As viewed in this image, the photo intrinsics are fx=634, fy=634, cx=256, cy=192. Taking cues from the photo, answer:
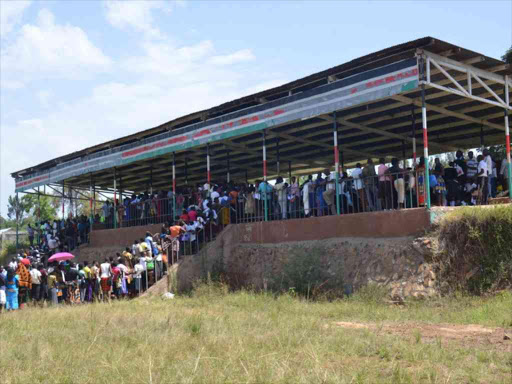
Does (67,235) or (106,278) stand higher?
(67,235)

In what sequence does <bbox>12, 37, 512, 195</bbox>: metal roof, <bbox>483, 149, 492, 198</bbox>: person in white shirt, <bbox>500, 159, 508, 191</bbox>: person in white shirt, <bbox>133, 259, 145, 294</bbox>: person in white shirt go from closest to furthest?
<bbox>12, 37, 512, 195</bbox>: metal roof, <bbox>483, 149, 492, 198</bbox>: person in white shirt, <bbox>500, 159, 508, 191</bbox>: person in white shirt, <bbox>133, 259, 145, 294</bbox>: person in white shirt

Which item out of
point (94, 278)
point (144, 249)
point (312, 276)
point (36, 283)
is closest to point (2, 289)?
point (36, 283)

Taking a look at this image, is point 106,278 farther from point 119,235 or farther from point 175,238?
point 119,235

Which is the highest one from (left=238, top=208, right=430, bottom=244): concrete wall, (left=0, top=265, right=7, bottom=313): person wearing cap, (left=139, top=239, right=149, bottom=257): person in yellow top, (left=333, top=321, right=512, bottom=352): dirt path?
(left=238, top=208, right=430, bottom=244): concrete wall

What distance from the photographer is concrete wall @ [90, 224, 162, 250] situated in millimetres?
21719

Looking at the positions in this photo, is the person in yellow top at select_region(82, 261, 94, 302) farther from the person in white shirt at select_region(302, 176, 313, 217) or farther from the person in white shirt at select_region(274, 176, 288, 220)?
the person in white shirt at select_region(302, 176, 313, 217)

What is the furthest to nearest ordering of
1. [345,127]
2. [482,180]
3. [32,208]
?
[32,208], [345,127], [482,180]

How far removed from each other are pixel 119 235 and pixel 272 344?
49.5 ft

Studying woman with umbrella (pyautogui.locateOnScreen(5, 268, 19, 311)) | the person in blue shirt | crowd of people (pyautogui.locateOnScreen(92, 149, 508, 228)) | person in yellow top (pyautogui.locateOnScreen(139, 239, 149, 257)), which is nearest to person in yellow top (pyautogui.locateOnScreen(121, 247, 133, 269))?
person in yellow top (pyautogui.locateOnScreen(139, 239, 149, 257))

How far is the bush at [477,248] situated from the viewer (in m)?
12.6

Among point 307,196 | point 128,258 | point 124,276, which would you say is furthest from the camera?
point 128,258

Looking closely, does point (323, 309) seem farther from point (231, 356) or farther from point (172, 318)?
point (231, 356)

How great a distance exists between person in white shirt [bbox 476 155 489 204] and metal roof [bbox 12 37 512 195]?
187 cm

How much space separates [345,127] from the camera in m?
18.8
